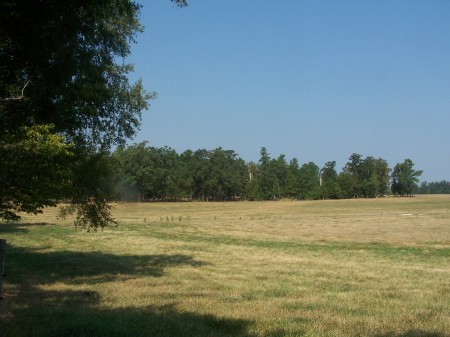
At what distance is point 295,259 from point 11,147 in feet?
Answer: 44.8

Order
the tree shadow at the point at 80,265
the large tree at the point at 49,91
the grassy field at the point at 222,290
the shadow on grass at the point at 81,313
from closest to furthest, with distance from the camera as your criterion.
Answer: the large tree at the point at 49,91 < the shadow on grass at the point at 81,313 < the grassy field at the point at 222,290 < the tree shadow at the point at 80,265

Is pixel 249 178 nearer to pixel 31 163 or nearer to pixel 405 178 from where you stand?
pixel 405 178

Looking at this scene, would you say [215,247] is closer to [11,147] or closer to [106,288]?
[106,288]

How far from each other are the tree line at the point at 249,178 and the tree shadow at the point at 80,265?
101531mm

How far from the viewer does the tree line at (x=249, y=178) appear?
13412cm

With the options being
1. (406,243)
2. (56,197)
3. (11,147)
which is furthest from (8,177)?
(406,243)

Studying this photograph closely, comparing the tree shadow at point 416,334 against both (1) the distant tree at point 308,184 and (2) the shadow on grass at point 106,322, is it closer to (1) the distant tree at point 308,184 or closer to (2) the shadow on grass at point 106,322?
(2) the shadow on grass at point 106,322

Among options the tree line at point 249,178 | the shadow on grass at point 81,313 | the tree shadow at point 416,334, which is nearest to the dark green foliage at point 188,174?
the tree line at point 249,178

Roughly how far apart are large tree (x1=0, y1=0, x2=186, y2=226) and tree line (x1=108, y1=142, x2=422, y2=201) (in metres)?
110

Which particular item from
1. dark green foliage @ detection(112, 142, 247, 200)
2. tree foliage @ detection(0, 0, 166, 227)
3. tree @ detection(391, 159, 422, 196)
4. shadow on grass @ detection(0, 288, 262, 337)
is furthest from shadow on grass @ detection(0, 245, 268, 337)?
tree @ detection(391, 159, 422, 196)

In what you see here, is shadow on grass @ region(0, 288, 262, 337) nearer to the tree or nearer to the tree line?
the tree line

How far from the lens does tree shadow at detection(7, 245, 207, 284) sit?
48.1 ft

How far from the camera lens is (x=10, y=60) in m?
6.60

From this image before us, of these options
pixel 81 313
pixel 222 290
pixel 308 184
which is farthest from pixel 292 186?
pixel 81 313
